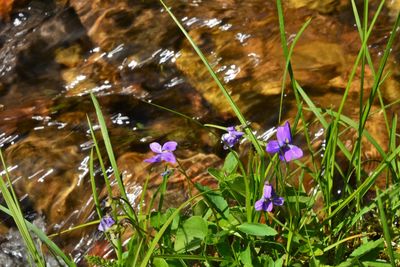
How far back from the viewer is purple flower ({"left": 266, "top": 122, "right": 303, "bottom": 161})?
167 cm

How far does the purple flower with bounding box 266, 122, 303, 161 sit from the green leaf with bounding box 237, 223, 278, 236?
0.65 ft

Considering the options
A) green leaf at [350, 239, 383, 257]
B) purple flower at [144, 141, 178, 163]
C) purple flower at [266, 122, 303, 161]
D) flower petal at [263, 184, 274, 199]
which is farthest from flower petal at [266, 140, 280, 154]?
green leaf at [350, 239, 383, 257]

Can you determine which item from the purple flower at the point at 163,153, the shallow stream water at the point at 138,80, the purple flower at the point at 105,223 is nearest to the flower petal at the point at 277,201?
the purple flower at the point at 163,153

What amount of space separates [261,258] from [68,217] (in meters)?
1.28

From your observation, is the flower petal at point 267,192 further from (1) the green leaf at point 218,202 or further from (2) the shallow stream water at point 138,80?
(2) the shallow stream water at point 138,80

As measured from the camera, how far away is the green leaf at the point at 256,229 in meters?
1.76

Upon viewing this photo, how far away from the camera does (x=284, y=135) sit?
5.52ft

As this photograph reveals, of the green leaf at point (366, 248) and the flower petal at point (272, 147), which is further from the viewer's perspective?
the green leaf at point (366, 248)

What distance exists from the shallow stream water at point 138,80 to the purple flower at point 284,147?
121 cm

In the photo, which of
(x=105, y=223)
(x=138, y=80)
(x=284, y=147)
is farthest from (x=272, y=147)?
(x=138, y=80)

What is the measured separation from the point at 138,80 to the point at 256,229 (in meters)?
2.13

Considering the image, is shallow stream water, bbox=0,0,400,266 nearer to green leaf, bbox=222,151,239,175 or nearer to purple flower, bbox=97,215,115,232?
green leaf, bbox=222,151,239,175

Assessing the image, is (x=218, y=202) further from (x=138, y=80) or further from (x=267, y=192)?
(x=138, y=80)

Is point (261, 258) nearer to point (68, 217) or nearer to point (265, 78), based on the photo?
point (68, 217)
